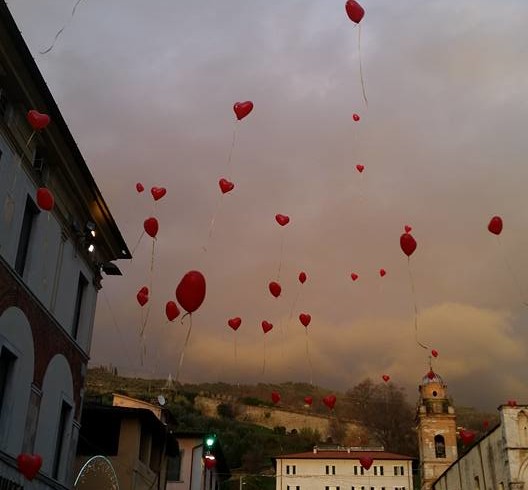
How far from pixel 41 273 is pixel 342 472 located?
74204mm

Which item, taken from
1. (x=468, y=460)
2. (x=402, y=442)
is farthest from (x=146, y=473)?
(x=402, y=442)

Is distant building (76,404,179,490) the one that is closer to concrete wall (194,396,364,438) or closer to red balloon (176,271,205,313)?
red balloon (176,271,205,313)

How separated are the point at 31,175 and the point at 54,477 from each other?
26.0ft

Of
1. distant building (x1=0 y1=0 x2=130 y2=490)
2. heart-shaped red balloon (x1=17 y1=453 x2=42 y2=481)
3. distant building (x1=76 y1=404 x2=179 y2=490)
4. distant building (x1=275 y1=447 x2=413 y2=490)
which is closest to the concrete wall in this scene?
distant building (x1=275 y1=447 x2=413 y2=490)

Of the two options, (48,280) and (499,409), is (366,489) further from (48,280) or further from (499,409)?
(48,280)

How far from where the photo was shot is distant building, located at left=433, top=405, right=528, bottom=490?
136 feet

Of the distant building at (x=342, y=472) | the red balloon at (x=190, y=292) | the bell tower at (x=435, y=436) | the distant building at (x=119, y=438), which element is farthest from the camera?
the distant building at (x=342, y=472)

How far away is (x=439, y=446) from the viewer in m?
65.5

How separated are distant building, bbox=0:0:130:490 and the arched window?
52.9 m

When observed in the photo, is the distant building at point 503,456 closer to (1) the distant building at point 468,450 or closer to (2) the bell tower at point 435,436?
(1) the distant building at point 468,450

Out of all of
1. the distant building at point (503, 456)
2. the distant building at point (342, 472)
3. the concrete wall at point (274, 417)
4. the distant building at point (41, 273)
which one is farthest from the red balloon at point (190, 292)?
the concrete wall at point (274, 417)

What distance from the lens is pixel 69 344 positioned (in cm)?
1830

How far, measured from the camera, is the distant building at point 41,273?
14.1 meters

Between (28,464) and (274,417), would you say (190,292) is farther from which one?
(274,417)
